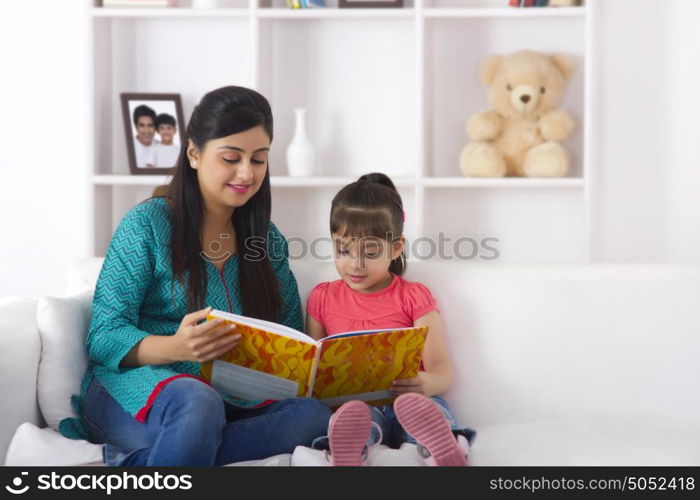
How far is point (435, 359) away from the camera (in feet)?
6.33

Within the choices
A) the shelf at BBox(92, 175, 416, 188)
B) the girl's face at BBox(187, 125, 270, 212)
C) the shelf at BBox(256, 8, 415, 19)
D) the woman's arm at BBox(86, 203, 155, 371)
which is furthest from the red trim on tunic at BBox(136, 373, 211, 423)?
the shelf at BBox(256, 8, 415, 19)

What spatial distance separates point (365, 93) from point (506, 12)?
565 millimetres

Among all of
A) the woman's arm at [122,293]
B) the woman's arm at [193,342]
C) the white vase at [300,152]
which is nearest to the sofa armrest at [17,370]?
the woman's arm at [122,293]

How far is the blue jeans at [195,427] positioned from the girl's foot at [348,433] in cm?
12

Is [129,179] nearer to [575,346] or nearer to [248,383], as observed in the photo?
[248,383]

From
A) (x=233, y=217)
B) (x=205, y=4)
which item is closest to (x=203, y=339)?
(x=233, y=217)

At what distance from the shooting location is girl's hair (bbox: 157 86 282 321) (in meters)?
1.84

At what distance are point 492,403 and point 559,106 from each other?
1394mm

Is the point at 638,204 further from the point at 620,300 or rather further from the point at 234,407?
the point at 234,407

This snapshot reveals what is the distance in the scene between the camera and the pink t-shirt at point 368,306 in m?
1.97

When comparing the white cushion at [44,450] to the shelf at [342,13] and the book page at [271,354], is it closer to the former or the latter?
the book page at [271,354]

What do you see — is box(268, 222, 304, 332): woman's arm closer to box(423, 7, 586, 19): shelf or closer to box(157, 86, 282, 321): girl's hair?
box(157, 86, 282, 321): girl's hair

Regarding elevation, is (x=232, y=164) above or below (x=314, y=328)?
above

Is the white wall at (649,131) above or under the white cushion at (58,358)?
above
